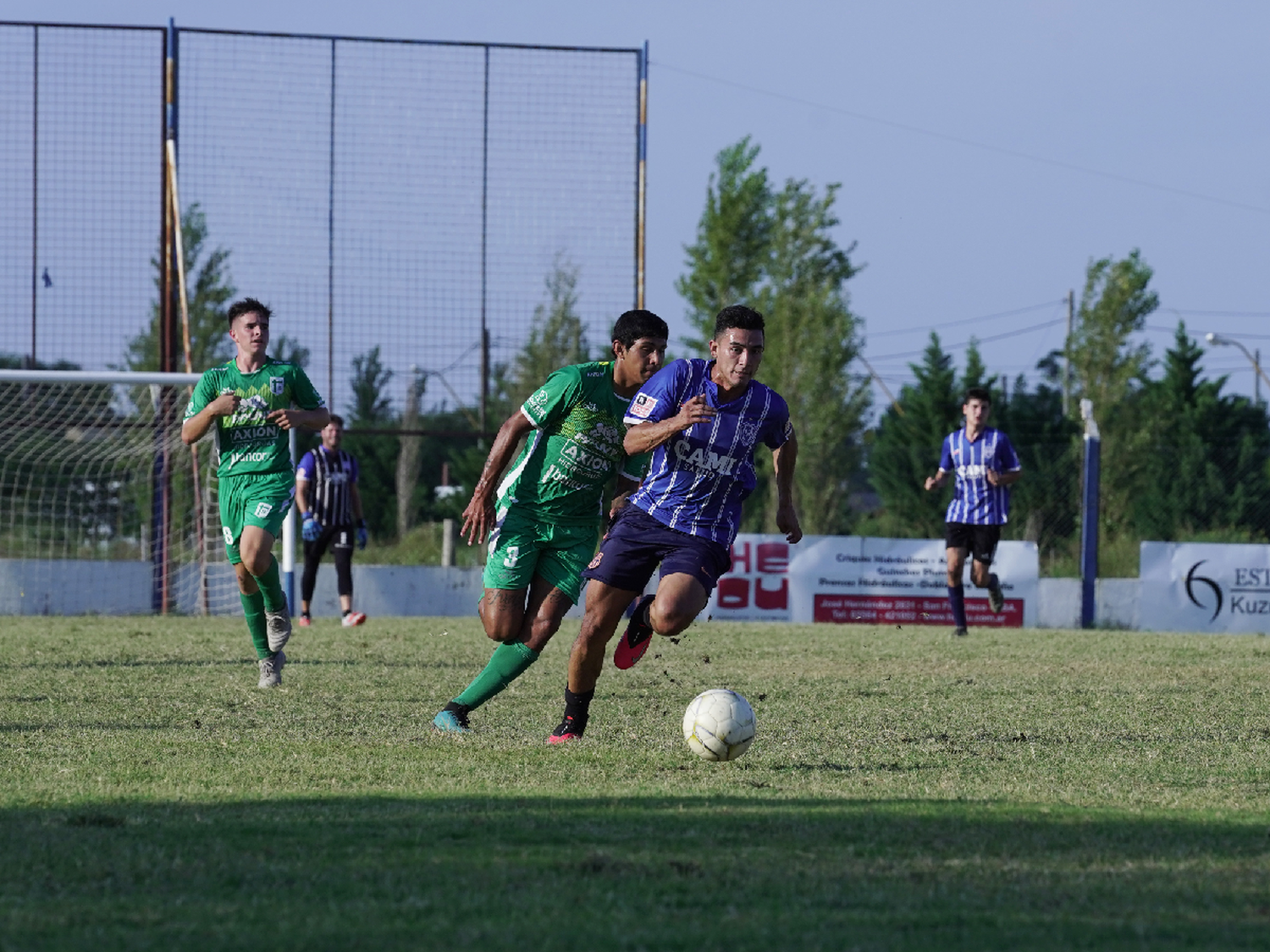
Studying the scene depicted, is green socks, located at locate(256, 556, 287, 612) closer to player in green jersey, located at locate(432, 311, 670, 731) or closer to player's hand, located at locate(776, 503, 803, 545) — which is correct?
player in green jersey, located at locate(432, 311, 670, 731)

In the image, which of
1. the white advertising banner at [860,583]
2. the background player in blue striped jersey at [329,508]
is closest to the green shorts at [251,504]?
the background player in blue striped jersey at [329,508]

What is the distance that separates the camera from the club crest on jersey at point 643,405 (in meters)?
6.22

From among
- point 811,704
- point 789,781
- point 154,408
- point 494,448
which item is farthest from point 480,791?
point 154,408

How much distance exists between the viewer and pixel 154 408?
18.4 metres

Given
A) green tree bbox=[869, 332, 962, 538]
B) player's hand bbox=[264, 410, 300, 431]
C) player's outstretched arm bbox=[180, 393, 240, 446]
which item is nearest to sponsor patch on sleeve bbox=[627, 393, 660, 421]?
player's hand bbox=[264, 410, 300, 431]

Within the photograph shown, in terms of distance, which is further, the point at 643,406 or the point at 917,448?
the point at 917,448

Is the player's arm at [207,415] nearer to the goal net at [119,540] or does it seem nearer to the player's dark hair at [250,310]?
the player's dark hair at [250,310]

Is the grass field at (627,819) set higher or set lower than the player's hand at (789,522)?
lower

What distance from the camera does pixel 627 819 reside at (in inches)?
183

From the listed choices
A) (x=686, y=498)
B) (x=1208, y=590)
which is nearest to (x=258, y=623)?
(x=686, y=498)

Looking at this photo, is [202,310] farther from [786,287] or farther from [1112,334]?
[1112,334]

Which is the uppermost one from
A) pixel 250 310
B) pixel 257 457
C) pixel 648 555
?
pixel 250 310

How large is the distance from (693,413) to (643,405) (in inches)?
16.7

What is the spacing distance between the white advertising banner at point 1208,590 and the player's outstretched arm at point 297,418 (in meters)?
12.8
